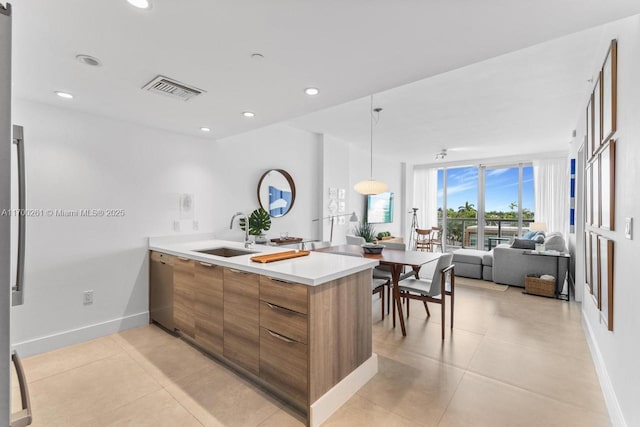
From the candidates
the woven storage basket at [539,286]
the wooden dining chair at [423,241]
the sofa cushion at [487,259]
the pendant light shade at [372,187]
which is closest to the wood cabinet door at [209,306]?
the pendant light shade at [372,187]

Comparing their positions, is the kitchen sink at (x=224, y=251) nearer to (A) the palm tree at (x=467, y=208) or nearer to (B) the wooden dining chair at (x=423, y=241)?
(B) the wooden dining chair at (x=423, y=241)

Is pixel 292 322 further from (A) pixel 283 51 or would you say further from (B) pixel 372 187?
(B) pixel 372 187

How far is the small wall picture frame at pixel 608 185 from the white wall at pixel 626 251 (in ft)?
0.13

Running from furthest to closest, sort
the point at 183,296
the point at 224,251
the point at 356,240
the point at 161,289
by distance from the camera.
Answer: the point at 356,240 < the point at 224,251 < the point at 161,289 < the point at 183,296

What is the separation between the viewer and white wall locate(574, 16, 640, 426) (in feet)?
4.54

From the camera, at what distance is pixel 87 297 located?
9.37 feet

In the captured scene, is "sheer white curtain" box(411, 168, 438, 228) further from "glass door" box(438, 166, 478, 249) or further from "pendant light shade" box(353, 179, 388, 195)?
"pendant light shade" box(353, 179, 388, 195)

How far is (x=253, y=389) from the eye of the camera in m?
2.09

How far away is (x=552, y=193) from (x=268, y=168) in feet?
21.7

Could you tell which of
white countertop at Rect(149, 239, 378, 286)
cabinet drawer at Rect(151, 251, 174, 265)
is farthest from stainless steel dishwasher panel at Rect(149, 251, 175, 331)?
white countertop at Rect(149, 239, 378, 286)

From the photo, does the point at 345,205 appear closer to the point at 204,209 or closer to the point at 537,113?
the point at 204,209

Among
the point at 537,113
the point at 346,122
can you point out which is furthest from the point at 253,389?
the point at 537,113

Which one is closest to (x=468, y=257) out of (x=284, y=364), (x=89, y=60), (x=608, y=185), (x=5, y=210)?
(x=608, y=185)

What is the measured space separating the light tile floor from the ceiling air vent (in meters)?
2.16
